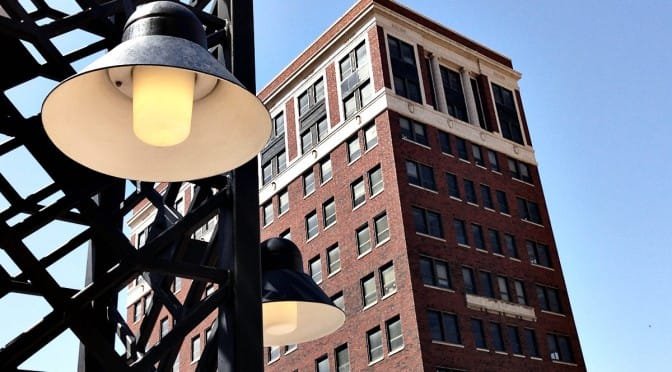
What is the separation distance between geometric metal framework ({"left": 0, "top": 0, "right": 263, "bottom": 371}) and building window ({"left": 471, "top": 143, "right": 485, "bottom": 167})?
153ft

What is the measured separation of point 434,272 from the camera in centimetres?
4172

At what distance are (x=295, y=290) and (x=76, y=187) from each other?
1.41 metres

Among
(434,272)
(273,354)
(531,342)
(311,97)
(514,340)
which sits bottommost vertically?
(514,340)

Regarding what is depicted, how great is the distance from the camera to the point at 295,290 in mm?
4516

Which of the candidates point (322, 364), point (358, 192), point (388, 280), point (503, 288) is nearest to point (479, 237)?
point (503, 288)

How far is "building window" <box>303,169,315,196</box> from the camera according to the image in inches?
1989

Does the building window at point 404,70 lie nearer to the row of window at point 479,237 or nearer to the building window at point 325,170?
the building window at point 325,170

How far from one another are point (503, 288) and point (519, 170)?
10.8 metres

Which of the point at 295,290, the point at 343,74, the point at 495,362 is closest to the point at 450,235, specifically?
the point at 495,362

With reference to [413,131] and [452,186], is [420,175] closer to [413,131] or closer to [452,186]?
[452,186]

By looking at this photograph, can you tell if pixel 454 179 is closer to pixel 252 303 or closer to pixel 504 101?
pixel 504 101

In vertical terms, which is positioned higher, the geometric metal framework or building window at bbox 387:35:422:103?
A: building window at bbox 387:35:422:103

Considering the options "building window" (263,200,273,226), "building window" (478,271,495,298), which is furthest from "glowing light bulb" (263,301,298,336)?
"building window" (263,200,273,226)

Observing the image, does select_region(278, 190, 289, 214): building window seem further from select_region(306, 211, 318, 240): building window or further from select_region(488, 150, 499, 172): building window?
select_region(488, 150, 499, 172): building window
